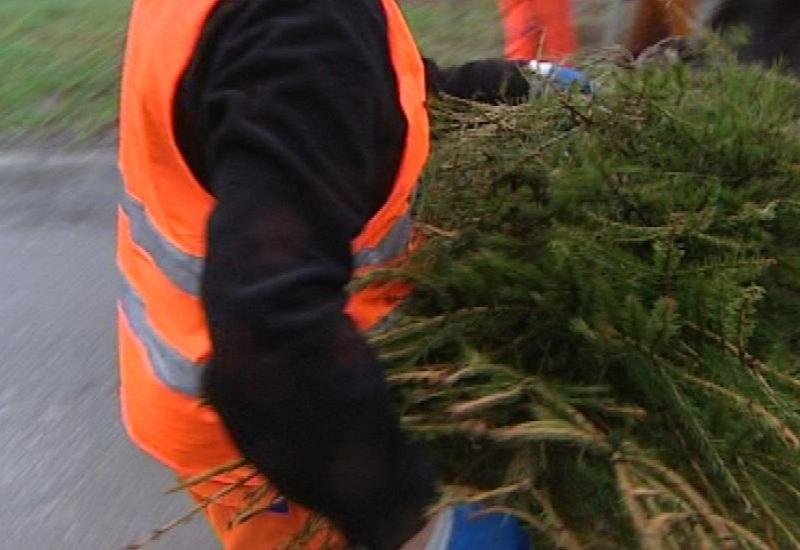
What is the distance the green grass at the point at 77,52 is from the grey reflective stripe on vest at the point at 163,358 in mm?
4081

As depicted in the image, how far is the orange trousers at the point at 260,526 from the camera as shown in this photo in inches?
65.1

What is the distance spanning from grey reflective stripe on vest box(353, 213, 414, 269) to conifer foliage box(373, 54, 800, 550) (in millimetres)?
29

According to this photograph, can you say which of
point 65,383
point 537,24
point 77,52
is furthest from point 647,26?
point 77,52

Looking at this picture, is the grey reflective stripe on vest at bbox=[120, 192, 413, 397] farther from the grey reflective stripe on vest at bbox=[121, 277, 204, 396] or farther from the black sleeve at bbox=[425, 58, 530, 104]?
the black sleeve at bbox=[425, 58, 530, 104]

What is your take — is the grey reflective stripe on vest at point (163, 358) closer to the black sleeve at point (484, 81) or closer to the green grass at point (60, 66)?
the black sleeve at point (484, 81)

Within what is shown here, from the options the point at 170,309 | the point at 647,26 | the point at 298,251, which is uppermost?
the point at 298,251

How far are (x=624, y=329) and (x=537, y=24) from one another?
2803 millimetres

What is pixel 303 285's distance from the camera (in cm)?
136

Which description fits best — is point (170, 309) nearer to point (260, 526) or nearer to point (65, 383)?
point (260, 526)

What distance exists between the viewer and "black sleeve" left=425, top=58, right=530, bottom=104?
2.13m

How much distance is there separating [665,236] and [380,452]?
41cm

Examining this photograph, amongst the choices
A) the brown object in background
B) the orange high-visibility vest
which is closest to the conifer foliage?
the orange high-visibility vest

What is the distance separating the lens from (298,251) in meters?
1.36

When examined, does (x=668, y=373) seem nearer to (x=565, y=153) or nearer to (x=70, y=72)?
(x=565, y=153)
